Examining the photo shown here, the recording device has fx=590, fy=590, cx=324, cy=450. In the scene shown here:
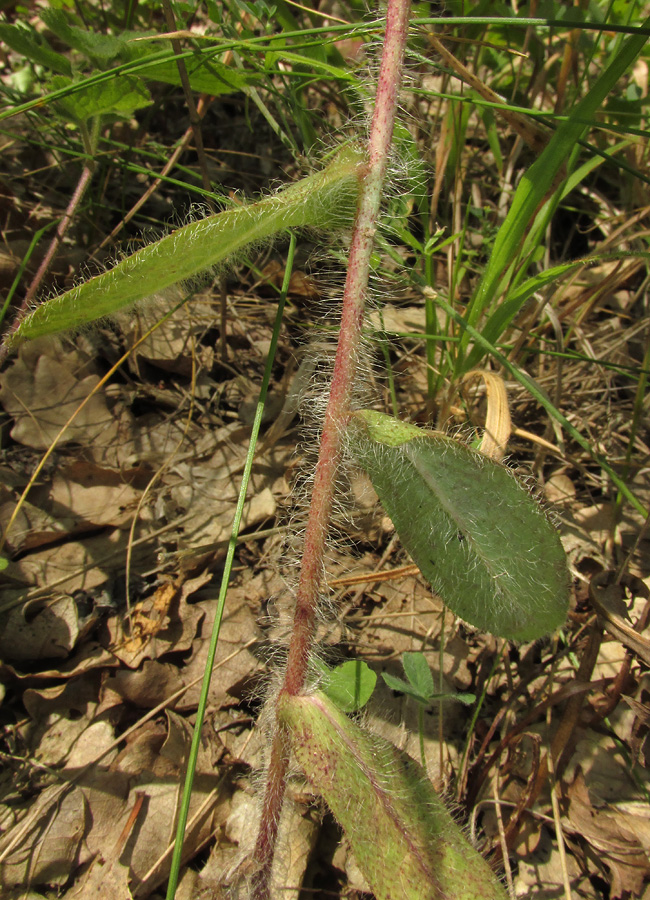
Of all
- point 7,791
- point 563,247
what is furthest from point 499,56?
point 7,791

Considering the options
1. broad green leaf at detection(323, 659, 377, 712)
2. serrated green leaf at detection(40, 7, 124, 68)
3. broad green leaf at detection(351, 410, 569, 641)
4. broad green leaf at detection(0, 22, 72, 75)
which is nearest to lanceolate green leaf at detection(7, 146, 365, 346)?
broad green leaf at detection(351, 410, 569, 641)

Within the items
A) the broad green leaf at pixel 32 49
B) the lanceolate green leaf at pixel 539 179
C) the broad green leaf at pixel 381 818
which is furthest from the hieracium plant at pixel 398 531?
the broad green leaf at pixel 32 49

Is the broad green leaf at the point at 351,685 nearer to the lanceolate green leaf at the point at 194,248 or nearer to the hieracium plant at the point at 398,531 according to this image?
the hieracium plant at the point at 398,531

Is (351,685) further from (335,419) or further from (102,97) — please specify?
(102,97)

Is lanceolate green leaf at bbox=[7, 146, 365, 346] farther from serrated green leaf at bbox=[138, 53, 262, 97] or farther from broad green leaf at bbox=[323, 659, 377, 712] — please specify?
broad green leaf at bbox=[323, 659, 377, 712]

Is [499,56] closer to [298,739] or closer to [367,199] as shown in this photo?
[367,199]

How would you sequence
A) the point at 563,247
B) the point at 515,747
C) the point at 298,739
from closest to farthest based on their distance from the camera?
the point at 298,739 < the point at 515,747 < the point at 563,247

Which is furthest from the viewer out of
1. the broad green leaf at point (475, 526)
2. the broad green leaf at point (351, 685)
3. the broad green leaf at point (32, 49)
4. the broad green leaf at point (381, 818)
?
the broad green leaf at point (32, 49)
